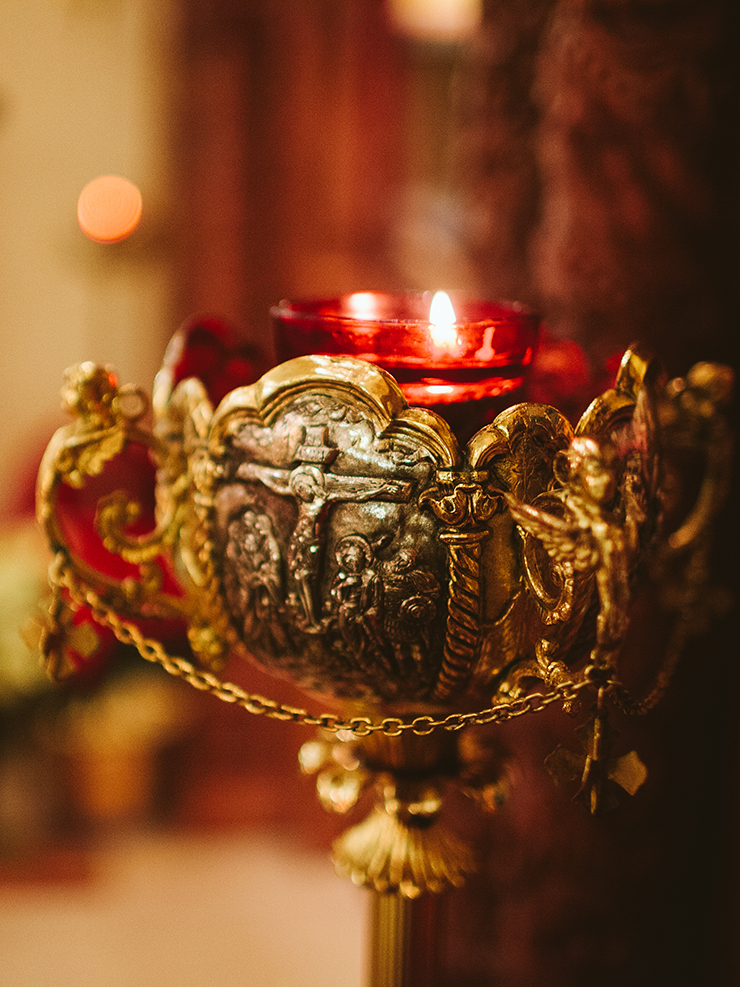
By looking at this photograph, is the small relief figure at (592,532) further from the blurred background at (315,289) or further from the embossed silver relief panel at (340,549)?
the blurred background at (315,289)

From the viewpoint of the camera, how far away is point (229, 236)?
1.23 meters

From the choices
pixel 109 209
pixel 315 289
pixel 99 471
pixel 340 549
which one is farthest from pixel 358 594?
pixel 109 209

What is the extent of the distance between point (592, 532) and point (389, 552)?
3.2 inches

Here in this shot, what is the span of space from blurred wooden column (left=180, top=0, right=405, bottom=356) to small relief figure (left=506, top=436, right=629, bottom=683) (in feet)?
3.02

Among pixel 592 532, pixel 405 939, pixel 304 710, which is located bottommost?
pixel 405 939

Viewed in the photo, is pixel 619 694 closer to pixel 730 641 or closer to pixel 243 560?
pixel 243 560

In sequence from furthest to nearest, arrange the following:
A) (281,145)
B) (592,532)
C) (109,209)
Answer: (109,209)
(281,145)
(592,532)

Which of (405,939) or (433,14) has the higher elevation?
(433,14)

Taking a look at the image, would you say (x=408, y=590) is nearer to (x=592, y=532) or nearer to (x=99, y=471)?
(x=592, y=532)

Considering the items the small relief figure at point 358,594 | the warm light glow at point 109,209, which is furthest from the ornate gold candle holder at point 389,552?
the warm light glow at point 109,209

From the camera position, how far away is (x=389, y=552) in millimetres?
370

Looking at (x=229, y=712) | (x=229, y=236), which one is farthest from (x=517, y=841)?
(x=229, y=236)

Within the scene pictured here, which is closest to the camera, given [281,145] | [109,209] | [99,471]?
[99,471]

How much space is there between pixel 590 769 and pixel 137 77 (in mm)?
1310
